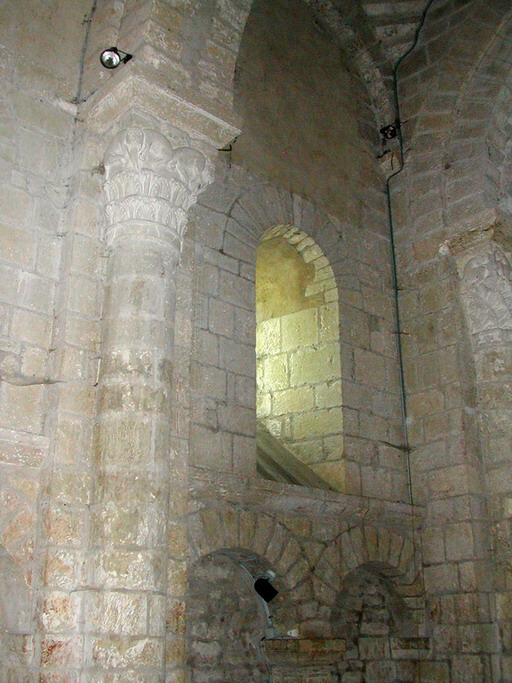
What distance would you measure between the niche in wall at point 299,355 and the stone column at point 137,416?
1677mm

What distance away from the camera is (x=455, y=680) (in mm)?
5578

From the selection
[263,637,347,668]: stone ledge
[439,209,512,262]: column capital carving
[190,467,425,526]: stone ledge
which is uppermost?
[439,209,512,262]: column capital carving

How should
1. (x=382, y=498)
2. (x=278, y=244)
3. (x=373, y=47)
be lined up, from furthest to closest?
(x=373, y=47) → (x=278, y=244) → (x=382, y=498)

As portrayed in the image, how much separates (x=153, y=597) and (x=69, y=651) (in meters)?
0.46

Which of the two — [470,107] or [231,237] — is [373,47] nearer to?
[470,107]

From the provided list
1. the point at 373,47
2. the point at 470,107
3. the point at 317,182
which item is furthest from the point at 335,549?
the point at 373,47

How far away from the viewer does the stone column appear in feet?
12.3

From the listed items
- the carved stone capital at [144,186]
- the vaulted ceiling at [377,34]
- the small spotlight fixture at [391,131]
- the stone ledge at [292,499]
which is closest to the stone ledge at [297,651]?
the stone ledge at [292,499]

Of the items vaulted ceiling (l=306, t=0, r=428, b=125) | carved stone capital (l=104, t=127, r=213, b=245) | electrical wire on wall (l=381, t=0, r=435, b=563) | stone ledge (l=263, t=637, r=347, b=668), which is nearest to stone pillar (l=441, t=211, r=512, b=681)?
electrical wire on wall (l=381, t=0, r=435, b=563)

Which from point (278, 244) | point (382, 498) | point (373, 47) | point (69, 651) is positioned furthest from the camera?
point (373, 47)

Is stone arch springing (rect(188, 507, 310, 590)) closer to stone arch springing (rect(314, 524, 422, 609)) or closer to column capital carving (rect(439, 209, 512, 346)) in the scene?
stone arch springing (rect(314, 524, 422, 609))

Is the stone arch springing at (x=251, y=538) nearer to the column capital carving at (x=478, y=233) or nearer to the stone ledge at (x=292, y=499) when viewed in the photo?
the stone ledge at (x=292, y=499)

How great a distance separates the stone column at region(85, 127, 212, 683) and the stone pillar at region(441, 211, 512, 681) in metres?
2.63

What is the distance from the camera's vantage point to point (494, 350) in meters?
6.27
